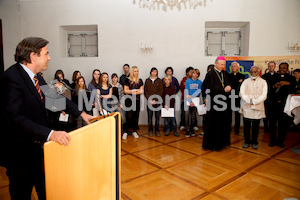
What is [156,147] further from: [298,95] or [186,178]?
[298,95]

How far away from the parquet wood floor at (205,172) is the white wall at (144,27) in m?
2.61

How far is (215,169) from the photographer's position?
314cm

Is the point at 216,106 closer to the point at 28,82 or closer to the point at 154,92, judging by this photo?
the point at 154,92

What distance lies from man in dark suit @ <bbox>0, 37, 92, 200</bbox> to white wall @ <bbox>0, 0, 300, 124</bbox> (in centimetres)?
481

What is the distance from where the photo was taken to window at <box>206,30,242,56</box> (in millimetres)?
6391

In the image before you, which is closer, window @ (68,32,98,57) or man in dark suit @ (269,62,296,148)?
man in dark suit @ (269,62,296,148)

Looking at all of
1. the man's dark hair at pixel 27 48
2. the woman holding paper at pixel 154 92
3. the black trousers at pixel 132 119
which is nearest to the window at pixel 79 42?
the woman holding paper at pixel 154 92

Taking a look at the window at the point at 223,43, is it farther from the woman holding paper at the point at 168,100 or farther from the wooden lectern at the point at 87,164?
the wooden lectern at the point at 87,164

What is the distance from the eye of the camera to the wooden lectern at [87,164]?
3.29 feet

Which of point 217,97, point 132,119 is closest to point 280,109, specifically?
point 217,97

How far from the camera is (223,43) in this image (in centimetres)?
639

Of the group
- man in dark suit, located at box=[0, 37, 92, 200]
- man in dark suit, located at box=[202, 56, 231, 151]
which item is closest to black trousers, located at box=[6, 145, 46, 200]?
man in dark suit, located at box=[0, 37, 92, 200]

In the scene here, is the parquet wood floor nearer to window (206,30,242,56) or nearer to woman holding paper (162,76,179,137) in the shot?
woman holding paper (162,76,179,137)

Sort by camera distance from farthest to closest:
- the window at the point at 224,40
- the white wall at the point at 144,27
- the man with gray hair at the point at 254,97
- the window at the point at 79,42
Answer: the window at the point at 79,42 → the window at the point at 224,40 → the white wall at the point at 144,27 → the man with gray hair at the point at 254,97
